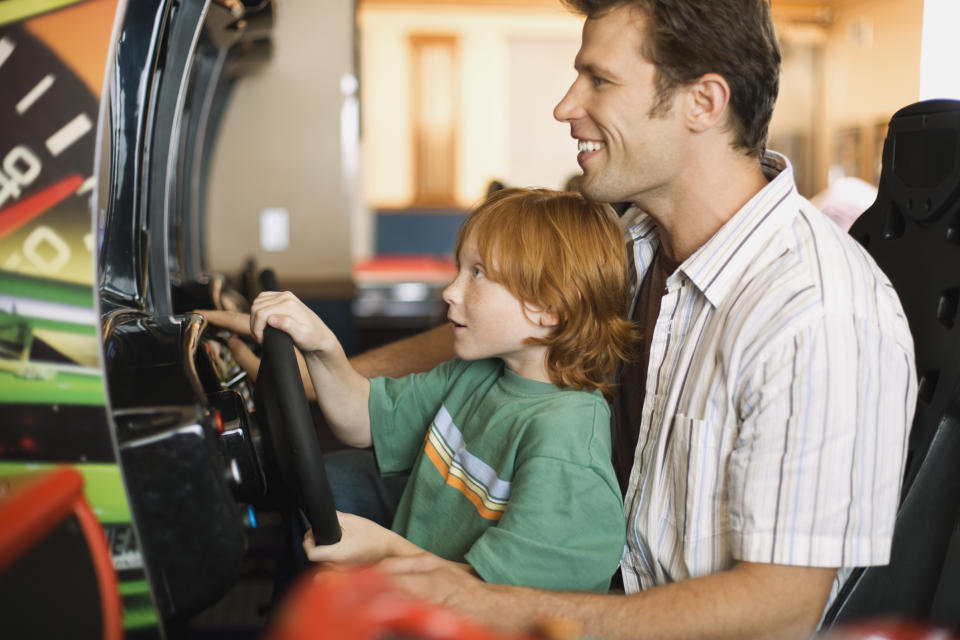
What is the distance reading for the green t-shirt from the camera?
46.1 inches

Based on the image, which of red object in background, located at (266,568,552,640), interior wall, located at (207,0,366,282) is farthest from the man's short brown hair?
interior wall, located at (207,0,366,282)

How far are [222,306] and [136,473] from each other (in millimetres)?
1018

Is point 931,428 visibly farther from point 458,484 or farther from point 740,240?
point 458,484

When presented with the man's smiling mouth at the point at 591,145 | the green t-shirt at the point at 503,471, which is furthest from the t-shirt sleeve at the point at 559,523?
the man's smiling mouth at the point at 591,145

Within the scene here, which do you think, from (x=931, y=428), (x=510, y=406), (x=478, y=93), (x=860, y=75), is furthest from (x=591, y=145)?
(x=860, y=75)

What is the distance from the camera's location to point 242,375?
152 cm

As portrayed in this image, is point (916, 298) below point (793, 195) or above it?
below

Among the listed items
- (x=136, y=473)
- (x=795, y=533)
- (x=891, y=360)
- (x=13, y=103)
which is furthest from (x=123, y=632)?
(x=891, y=360)

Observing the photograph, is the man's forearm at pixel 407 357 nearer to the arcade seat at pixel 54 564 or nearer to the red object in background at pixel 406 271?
the arcade seat at pixel 54 564

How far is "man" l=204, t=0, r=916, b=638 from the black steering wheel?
12cm

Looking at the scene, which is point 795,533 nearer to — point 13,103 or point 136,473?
point 136,473

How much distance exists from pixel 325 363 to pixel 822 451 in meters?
0.71

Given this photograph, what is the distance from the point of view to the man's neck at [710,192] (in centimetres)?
143

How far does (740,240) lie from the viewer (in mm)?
1319
